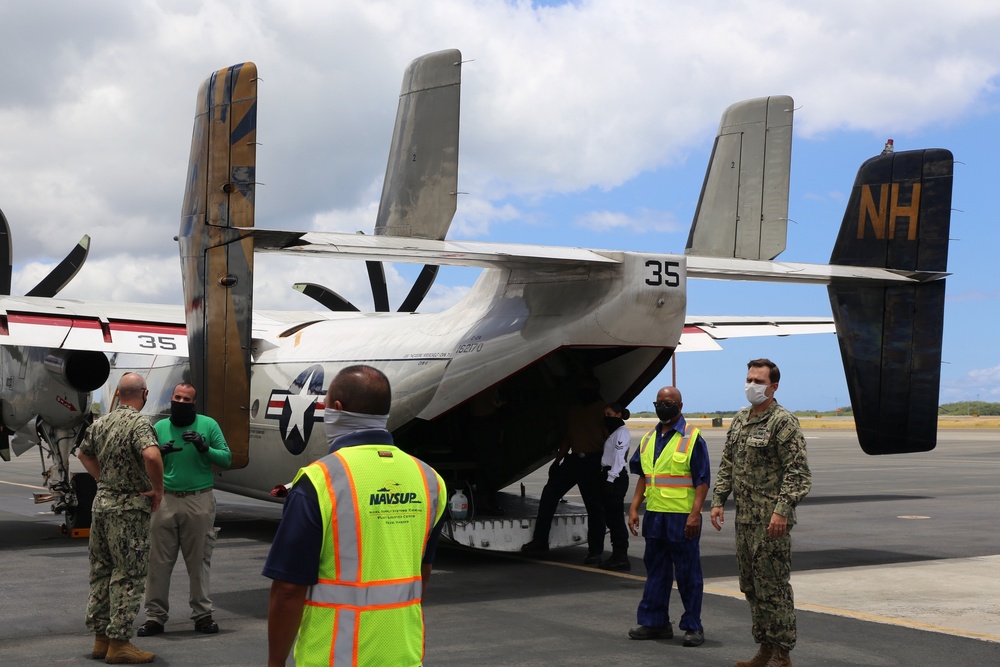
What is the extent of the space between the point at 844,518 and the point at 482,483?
6.47 metres

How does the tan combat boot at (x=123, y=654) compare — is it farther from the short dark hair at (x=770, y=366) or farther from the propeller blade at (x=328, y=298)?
the propeller blade at (x=328, y=298)

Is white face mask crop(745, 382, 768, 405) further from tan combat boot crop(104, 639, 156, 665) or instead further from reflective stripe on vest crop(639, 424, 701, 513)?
tan combat boot crop(104, 639, 156, 665)

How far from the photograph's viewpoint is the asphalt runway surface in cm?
794

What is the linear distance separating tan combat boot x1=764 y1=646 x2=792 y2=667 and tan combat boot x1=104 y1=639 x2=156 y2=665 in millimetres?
4301

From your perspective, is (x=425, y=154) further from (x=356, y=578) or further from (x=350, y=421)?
(x=356, y=578)

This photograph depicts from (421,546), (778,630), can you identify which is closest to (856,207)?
(778,630)

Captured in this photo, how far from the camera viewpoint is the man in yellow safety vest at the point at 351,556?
371 centimetres

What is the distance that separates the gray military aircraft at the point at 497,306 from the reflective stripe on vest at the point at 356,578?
5.61 metres

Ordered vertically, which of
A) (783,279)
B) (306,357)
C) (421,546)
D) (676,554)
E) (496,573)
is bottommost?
(496,573)

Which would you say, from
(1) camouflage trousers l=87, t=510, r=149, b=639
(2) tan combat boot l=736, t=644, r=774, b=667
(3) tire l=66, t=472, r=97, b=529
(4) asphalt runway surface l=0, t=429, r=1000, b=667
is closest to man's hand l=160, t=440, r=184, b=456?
(1) camouflage trousers l=87, t=510, r=149, b=639

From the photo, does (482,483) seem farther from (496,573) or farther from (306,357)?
(306,357)

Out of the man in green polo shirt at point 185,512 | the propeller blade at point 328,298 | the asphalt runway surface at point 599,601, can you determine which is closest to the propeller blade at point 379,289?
the propeller blade at point 328,298

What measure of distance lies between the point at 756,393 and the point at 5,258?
39.4 feet

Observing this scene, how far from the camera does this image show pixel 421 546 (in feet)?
13.1
